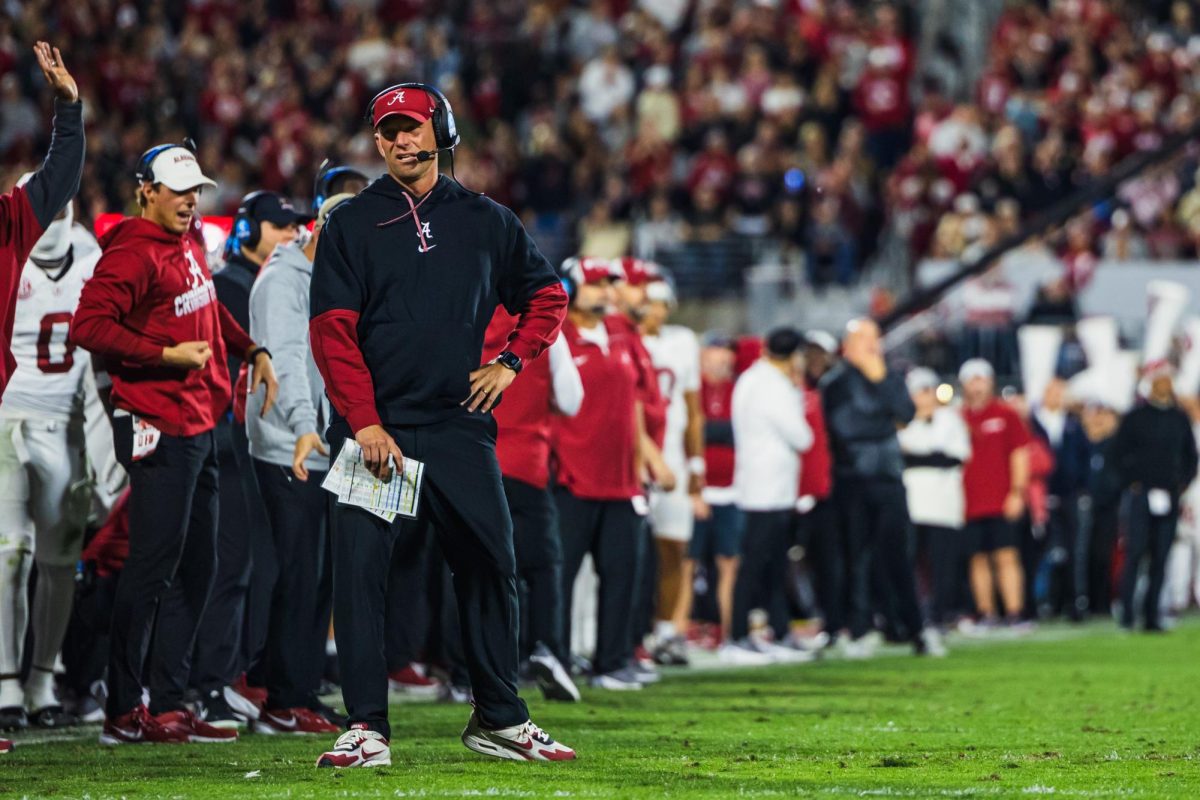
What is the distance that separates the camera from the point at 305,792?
595 centimetres

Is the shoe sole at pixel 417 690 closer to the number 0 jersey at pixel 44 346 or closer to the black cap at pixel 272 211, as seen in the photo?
the number 0 jersey at pixel 44 346

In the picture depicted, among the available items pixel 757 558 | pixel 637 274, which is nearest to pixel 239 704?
pixel 637 274

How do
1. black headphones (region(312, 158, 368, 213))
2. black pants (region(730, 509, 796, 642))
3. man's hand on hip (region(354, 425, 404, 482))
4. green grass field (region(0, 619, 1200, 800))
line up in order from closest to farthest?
green grass field (region(0, 619, 1200, 800)) → man's hand on hip (region(354, 425, 404, 482)) → black headphones (region(312, 158, 368, 213)) → black pants (region(730, 509, 796, 642))

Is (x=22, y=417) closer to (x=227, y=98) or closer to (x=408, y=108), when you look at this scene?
(x=408, y=108)

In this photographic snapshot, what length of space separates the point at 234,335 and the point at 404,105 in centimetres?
196

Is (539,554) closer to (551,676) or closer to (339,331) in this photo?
(551,676)

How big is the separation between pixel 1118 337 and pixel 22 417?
12076mm

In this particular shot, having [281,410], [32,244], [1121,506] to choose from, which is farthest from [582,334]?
[1121,506]

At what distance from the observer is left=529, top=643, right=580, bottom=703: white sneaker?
952 centimetres

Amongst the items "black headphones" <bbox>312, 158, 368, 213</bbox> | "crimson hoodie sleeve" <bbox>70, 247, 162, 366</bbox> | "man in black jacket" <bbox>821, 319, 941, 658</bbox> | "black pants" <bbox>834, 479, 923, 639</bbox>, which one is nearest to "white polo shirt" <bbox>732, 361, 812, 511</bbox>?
"man in black jacket" <bbox>821, 319, 941, 658</bbox>

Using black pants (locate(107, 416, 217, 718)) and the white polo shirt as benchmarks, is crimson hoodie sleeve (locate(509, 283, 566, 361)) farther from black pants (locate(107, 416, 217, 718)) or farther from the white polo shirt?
the white polo shirt

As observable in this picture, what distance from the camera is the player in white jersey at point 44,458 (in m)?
8.51

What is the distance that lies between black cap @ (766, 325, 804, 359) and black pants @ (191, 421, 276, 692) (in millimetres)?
5481

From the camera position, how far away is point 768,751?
289 inches
